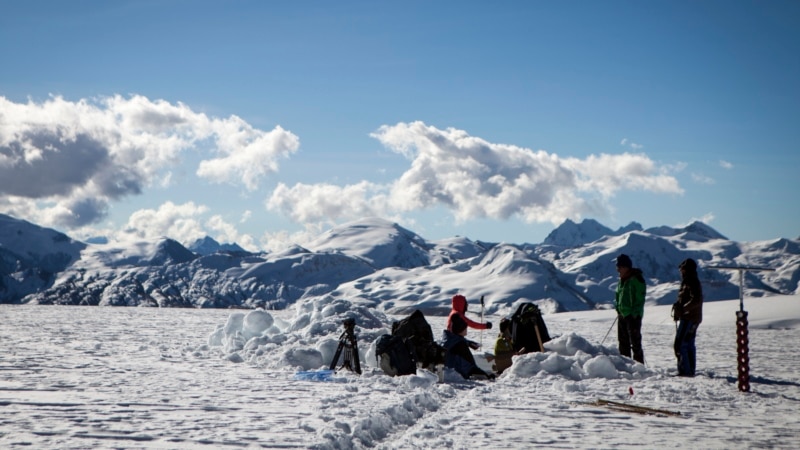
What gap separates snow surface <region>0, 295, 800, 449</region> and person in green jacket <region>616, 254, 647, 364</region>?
797 mm

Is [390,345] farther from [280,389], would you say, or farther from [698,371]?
[698,371]

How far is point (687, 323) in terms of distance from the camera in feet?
44.6

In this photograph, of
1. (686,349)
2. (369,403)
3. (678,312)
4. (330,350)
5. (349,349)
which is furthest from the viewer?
(330,350)

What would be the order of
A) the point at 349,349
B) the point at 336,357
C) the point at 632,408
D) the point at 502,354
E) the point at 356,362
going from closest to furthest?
the point at 632,408, the point at 356,362, the point at 336,357, the point at 349,349, the point at 502,354

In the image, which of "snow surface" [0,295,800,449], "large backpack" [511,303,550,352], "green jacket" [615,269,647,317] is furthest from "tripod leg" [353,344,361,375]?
"green jacket" [615,269,647,317]

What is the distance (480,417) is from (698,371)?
7.84 metres

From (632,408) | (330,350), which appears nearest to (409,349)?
(330,350)

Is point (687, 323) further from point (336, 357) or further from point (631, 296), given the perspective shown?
point (336, 357)

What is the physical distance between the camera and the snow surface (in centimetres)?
754

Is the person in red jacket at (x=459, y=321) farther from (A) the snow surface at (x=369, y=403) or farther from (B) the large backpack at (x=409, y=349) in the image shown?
(A) the snow surface at (x=369, y=403)

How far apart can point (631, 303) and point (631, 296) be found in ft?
0.51

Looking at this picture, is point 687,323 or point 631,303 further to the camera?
point 631,303

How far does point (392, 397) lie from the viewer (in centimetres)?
1055

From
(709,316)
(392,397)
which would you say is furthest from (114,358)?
(709,316)
